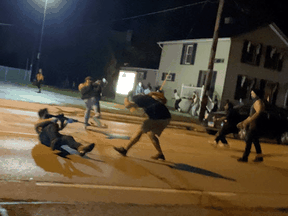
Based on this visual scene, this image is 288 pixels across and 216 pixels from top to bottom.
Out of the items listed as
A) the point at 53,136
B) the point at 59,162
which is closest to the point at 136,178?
the point at 59,162

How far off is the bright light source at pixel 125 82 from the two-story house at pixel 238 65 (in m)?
3.46

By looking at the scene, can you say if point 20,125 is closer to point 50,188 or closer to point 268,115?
point 50,188

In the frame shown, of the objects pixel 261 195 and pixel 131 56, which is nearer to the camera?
pixel 261 195

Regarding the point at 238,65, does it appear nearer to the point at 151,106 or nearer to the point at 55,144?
the point at 151,106

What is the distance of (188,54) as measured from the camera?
2655cm

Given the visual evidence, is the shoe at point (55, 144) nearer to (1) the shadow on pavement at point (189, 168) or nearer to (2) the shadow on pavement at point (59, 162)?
(2) the shadow on pavement at point (59, 162)

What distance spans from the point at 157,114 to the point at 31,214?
12.0ft

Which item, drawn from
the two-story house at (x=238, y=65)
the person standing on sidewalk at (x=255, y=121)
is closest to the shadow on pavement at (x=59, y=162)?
the person standing on sidewalk at (x=255, y=121)

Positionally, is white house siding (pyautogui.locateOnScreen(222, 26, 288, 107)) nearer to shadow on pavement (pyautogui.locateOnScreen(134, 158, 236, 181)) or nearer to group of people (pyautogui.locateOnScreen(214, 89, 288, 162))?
group of people (pyautogui.locateOnScreen(214, 89, 288, 162))

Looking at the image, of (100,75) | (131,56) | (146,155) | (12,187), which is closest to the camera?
(12,187)

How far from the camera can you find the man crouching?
575 cm

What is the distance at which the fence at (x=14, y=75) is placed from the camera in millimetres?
38312

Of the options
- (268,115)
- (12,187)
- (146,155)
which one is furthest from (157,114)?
(268,115)

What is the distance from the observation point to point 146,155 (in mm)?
7152
